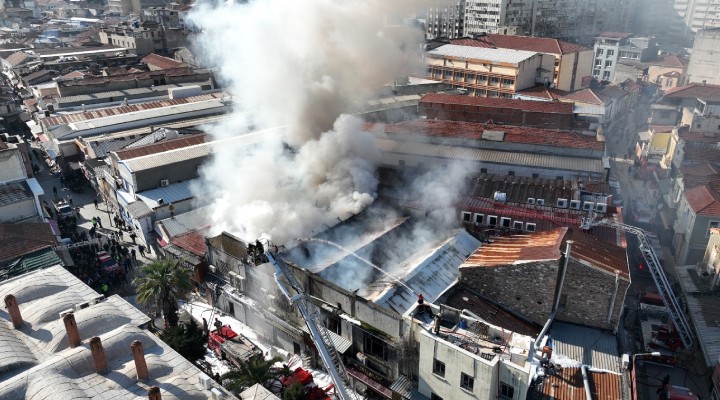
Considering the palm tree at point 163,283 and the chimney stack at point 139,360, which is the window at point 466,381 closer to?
the chimney stack at point 139,360

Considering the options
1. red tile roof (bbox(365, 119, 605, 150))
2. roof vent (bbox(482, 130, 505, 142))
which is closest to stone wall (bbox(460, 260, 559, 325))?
roof vent (bbox(482, 130, 505, 142))

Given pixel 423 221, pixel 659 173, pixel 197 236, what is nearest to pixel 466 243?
pixel 423 221

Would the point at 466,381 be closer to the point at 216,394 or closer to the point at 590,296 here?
the point at 590,296

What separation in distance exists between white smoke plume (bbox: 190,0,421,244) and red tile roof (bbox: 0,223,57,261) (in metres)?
7.45

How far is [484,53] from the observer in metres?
51.8

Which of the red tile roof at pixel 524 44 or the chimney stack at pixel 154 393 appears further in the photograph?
the red tile roof at pixel 524 44

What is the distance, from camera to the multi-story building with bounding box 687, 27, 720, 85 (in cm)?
5491

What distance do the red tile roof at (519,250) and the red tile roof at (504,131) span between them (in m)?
11.9

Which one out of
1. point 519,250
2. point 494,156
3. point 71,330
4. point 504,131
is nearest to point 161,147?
point 71,330

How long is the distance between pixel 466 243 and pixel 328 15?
14181 mm

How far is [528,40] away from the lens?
54.5m

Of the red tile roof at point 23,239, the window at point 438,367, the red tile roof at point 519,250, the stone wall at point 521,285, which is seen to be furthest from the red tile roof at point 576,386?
the red tile roof at point 23,239

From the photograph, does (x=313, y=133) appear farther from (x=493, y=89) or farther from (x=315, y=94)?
(x=493, y=89)

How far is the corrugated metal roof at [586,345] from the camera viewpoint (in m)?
17.1
